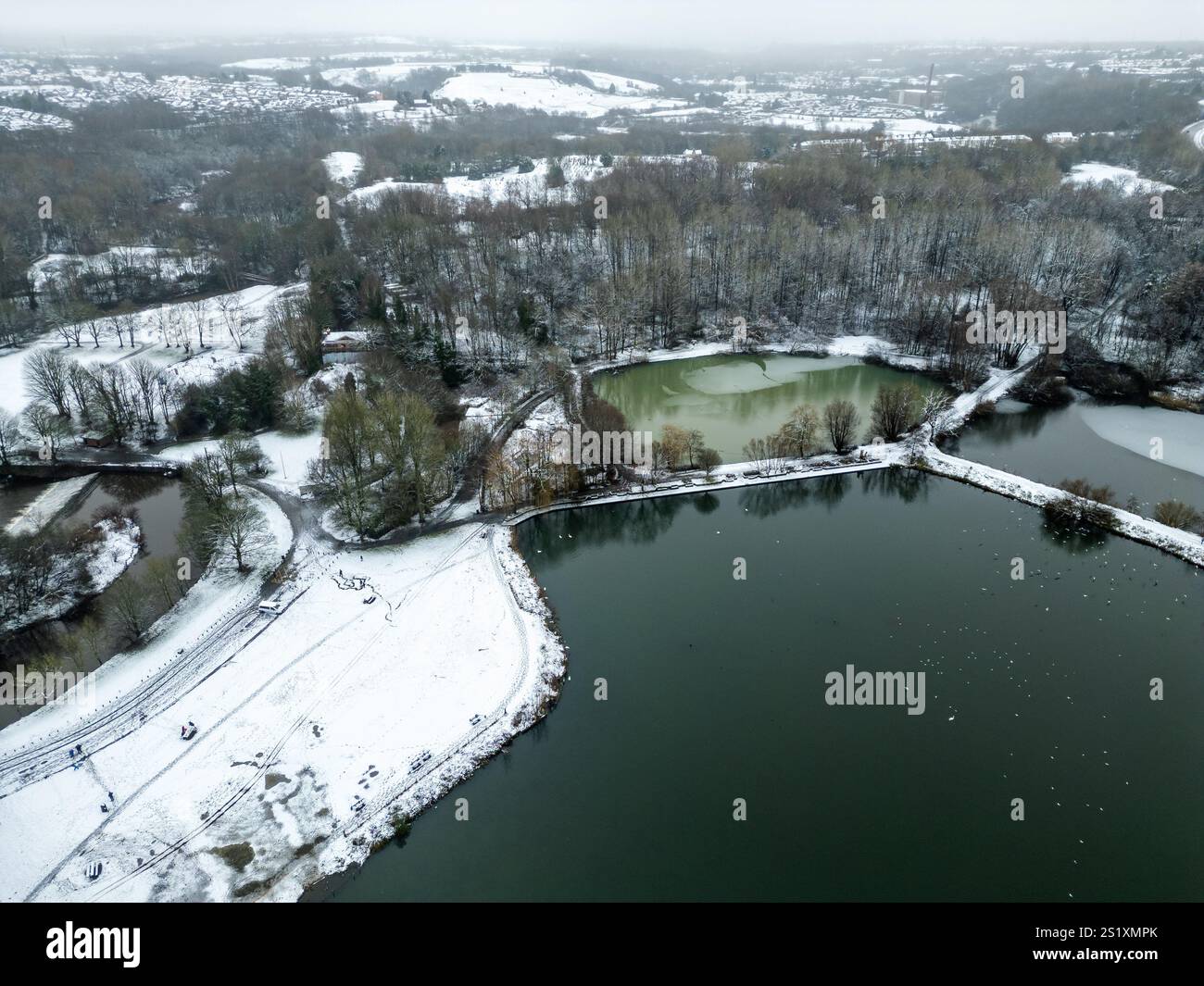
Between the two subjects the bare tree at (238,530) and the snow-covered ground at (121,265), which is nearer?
the bare tree at (238,530)

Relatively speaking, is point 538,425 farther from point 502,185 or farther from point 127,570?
point 502,185

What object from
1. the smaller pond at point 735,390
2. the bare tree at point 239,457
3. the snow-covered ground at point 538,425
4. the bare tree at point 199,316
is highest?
the bare tree at point 199,316

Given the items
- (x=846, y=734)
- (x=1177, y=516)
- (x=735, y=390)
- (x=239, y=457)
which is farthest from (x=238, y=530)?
(x=1177, y=516)

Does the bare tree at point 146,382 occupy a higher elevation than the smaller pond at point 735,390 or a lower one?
higher

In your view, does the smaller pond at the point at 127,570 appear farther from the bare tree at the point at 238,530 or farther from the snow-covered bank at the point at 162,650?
the bare tree at the point at 238,530

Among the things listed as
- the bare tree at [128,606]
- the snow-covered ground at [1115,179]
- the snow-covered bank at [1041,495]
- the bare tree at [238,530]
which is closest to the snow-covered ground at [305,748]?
the bare tree at [238,530]

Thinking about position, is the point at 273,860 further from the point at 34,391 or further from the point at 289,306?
the point at 289,306
